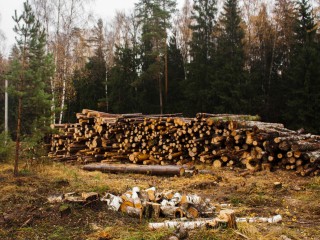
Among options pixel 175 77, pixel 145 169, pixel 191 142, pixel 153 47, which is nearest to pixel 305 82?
pixel 175 77

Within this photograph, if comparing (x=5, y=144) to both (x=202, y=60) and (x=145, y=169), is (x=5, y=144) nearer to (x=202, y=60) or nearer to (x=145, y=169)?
(x=145, y=169)

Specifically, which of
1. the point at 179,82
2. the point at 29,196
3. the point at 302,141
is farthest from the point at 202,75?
the point at 29,196

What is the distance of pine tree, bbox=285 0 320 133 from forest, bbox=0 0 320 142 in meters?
0.06

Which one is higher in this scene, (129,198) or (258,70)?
(258,70)

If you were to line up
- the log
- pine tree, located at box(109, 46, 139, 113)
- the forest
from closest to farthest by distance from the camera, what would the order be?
the log, the forest, pine tree, located at box(109, 46, 139, 113)

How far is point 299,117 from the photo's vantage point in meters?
21.5

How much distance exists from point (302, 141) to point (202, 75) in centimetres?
1750

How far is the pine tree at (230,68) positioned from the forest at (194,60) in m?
0.07

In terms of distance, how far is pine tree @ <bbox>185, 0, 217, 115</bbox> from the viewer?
26.2 metres

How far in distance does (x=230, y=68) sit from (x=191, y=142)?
47.7ft

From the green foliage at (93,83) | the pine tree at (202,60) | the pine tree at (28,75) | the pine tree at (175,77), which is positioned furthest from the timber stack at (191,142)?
the green foliage at (93,83)

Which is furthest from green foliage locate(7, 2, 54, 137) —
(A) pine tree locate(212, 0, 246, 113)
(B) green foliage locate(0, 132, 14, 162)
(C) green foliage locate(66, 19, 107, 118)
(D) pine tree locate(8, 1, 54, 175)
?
(C) green foliage locate(66, 19, 107, 118)

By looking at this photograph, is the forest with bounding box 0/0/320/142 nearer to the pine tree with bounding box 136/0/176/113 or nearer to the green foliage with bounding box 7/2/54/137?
the pine tree with bounding box 136/0/176/113

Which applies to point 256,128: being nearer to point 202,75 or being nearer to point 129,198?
point 129,198
